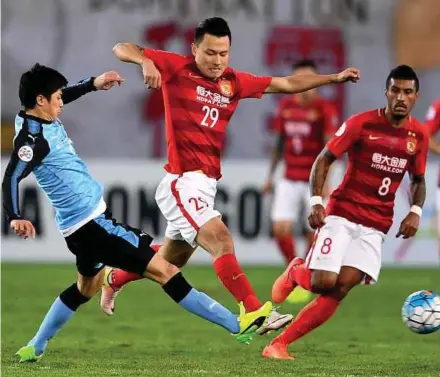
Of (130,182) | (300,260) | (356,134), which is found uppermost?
(356,134)

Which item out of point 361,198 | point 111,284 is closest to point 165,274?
point 111,284

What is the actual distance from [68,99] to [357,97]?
1224cm

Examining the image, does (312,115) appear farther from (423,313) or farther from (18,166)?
(18,166)

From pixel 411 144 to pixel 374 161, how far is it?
10.1 inches

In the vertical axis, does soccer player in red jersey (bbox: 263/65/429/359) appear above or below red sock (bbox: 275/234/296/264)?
above

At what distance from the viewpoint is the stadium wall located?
49.4 ft

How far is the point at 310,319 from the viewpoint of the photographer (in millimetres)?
7711

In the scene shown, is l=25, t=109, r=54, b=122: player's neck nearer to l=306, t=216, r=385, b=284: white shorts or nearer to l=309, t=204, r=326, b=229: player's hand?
l=309, t=204, r=326, b=229: player's hand

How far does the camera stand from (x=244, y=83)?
7.82m

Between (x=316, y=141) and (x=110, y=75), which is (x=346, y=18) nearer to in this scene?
(x=316, y=141)

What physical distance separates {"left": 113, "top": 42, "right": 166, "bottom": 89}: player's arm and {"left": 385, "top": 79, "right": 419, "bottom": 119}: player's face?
1.41m

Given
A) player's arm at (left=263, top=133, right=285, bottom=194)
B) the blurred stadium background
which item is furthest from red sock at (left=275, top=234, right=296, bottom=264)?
the blurred stadium background

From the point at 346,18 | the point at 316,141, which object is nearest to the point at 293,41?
the point at 346,18

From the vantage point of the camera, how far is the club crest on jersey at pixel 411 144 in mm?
7859
